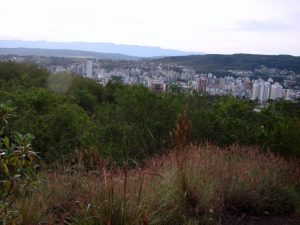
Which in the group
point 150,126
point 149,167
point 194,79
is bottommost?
point 194,79

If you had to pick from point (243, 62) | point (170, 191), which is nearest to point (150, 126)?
point (170, 191)

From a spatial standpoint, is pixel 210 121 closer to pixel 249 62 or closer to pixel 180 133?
pixel 180 133

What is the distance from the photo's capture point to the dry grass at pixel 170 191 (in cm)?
326

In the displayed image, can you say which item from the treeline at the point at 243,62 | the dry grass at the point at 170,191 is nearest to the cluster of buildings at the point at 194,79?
the treeline at the point at 243,62

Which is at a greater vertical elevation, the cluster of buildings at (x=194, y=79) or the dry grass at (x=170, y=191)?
the dry grass at (x=170, y=191)

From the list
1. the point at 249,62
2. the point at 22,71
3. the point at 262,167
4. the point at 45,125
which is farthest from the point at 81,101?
the point at 249,62

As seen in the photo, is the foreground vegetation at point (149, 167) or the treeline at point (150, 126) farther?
the treeline at point (150, 126)

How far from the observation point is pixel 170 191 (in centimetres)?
382

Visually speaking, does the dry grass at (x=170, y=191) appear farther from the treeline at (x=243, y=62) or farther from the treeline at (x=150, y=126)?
the treeline at (x=243, y=62)

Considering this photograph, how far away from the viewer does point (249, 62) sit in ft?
162

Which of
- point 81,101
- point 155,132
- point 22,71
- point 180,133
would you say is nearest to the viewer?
point 180,133

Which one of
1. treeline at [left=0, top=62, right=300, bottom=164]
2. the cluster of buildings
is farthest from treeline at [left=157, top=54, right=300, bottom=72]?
treeline at [left=0, top=62, right=300, bottom=164]

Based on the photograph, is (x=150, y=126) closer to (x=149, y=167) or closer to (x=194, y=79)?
(x=149, y=167)

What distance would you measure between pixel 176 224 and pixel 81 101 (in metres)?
22.9
